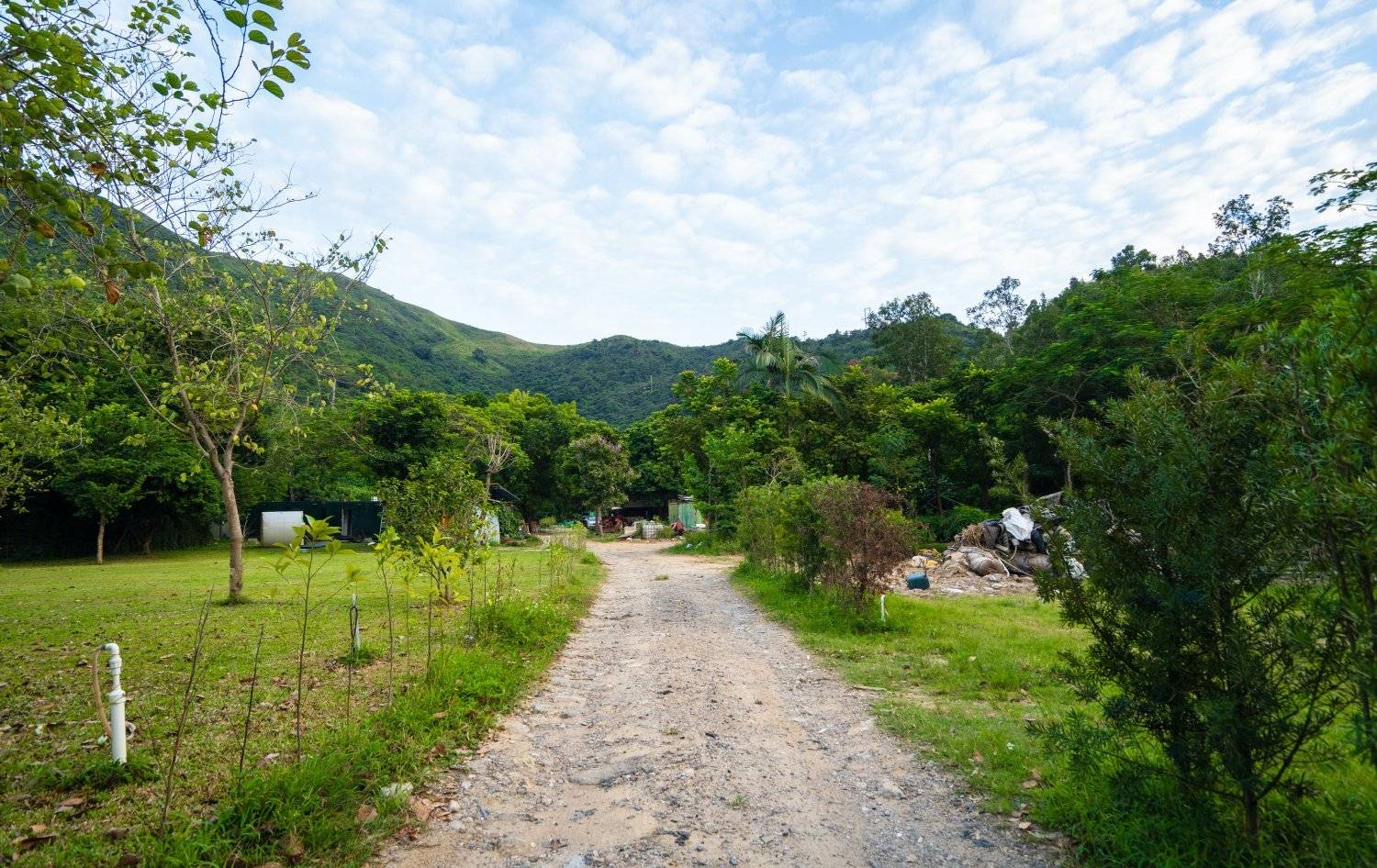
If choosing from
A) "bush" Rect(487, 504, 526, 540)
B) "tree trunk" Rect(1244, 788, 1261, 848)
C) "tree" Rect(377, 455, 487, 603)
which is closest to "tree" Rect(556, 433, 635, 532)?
"bush" Rect(487, 504, 526, 540)

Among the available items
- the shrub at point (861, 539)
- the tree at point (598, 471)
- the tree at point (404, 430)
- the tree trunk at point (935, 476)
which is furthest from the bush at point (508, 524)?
the shrub at point (861, 539)

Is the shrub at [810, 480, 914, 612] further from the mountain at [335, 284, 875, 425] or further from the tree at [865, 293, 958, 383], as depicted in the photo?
the mountain at [335, 284, 875, 425]

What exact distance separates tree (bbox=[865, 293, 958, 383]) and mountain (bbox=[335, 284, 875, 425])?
7.77m

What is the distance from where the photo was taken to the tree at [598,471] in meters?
37.3

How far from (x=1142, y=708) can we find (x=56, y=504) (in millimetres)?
36354

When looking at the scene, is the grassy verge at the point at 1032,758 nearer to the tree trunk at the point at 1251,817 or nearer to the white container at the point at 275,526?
the tree trunk at the point at 1251,817

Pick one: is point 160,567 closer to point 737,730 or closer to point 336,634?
point 336,634

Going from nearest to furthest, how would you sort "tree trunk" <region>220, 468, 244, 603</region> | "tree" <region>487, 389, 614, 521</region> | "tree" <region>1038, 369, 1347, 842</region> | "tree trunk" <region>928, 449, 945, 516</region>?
"tree" <region>1038, 369, 1347, 842</region>
"tree trunk" <region>220, 468, 244, 603</region>
"tree trunk" <region>928, 449, 945, 516</region>
"tree" <region>487, 389, 614, 521</region>

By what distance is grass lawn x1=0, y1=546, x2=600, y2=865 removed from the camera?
3213mm

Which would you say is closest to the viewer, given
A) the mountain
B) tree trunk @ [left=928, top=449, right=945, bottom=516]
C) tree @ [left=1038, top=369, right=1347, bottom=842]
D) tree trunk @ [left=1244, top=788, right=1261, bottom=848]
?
tree @ [left=1038, top=369, right=1347, bottom=842]

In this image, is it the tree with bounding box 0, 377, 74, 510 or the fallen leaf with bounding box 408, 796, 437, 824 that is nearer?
the fallen leaf with bounding box 408, 796, 437, 824

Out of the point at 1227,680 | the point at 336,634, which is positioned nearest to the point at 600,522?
the point at 336,634

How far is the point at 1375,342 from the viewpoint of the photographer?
2.16m

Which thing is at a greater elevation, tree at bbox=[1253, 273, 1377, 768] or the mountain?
the mountain
